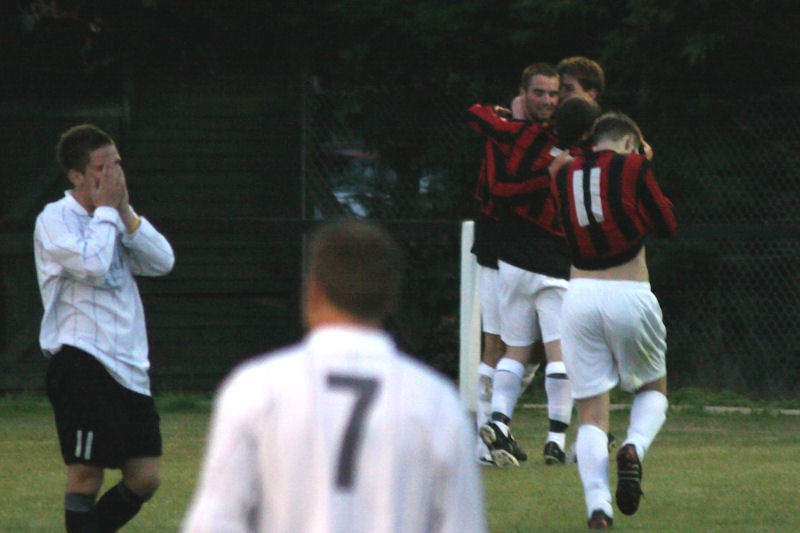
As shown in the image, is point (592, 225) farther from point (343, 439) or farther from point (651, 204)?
point (343, 439)

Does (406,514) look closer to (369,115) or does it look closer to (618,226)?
(618,226)

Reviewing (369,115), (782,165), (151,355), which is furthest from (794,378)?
(151,355)

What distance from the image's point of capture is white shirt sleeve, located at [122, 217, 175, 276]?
5.45m

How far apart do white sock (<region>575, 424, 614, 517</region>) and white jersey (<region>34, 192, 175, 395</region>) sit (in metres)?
1.75

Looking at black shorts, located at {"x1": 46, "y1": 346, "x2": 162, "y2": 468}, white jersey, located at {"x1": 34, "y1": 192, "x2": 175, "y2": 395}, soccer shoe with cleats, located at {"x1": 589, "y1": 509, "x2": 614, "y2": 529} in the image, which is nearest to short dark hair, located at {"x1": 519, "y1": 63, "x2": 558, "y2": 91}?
soccer shoe with cleats, located at {"x1": 589, "y1": 509, "x2": 614, "y2": 529}

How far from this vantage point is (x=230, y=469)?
2469mm

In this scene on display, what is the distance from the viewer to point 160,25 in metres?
12.6

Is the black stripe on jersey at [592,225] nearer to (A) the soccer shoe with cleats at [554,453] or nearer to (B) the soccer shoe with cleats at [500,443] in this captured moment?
(B) the soccer shoe with cleats at [500,443]

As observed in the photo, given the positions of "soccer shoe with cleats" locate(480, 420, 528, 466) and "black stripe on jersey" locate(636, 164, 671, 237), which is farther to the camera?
"soccer shoe with cleats" locate(480, 420, 528, 466)

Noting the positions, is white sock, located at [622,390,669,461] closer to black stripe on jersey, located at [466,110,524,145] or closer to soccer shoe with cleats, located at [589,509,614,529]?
soccer shoe with cleats, located at [589,509,614,529]

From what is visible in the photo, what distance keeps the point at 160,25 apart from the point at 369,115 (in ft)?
6.93

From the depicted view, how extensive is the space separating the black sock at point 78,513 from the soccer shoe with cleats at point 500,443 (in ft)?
9.88

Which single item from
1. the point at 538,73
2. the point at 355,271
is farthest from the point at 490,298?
the point at 355,271

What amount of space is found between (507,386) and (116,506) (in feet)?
9.91
